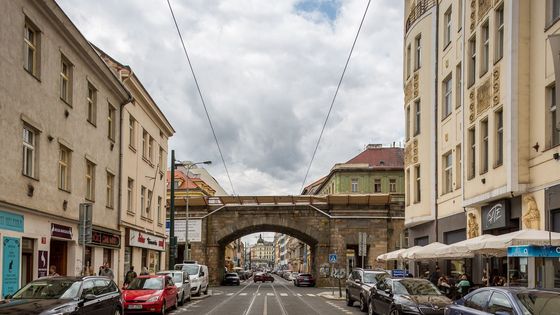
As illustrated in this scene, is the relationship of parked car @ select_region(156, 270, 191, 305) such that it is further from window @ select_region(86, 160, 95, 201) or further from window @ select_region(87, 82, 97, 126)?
window @ select_region(87, 82, 97, 126)

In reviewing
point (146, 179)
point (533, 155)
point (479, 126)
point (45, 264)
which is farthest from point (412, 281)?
point (146, 179)

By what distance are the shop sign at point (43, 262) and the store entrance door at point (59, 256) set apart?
6.59 ft

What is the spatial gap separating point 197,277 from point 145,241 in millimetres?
3921

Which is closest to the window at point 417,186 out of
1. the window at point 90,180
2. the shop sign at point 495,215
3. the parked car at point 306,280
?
the shop sign at point 495,215

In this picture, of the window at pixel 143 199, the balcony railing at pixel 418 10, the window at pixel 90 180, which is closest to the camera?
the window at pixel 90 180

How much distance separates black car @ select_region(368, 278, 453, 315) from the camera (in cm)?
1650

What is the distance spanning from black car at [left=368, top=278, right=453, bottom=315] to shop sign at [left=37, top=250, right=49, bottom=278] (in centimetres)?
1014

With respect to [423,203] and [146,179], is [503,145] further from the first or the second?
[146,179]

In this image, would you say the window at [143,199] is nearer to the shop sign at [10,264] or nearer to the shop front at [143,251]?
the shop front at [143,251]

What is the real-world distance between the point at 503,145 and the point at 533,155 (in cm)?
135

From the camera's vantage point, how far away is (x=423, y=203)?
3159 centimetres

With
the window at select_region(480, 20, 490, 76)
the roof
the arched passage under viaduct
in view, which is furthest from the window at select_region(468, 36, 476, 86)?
the roof

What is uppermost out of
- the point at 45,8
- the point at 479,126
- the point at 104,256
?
the point at 45,8

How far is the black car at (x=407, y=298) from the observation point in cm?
1650
